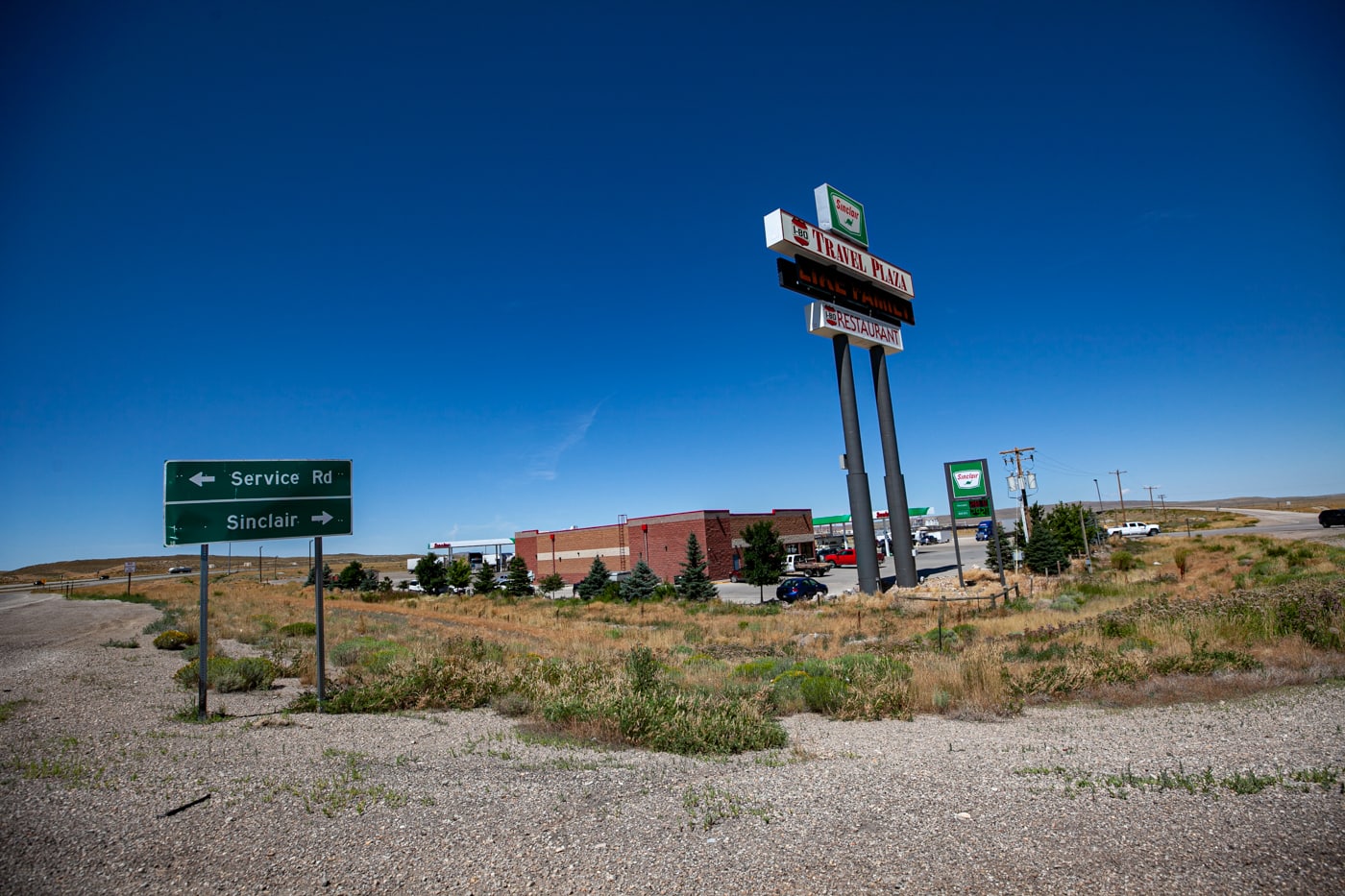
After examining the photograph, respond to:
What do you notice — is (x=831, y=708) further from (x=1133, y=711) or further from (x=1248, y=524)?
(x=1248, y=524)

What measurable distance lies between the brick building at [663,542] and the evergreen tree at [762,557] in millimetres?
8829

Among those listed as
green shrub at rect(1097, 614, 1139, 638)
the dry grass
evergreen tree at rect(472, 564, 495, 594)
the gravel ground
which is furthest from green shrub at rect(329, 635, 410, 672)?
evergreen tree at rect(472, 564, 495, 594)

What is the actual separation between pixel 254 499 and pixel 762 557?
32929 mm

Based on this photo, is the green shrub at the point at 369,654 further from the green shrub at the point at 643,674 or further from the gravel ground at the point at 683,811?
the green shrub at the point at 643,674

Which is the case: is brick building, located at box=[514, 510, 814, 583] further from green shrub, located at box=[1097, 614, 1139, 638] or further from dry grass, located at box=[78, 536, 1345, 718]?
green shrub, located at box=[1097, 614, 1139, 638]

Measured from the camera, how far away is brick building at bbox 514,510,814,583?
51.8 meters

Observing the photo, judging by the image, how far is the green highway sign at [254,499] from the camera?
912 cm

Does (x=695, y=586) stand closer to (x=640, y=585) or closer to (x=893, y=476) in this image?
(x=640, y=585)

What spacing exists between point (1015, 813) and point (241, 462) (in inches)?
408

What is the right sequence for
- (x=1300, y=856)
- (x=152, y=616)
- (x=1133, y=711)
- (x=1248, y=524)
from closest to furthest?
(x=1300, y=856), (x=1133, y=711), (x=152, y=616), (x=1248, y=524)

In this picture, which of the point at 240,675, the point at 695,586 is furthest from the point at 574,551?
the point at 240,675

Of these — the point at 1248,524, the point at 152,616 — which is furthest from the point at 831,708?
the point at 1248,524

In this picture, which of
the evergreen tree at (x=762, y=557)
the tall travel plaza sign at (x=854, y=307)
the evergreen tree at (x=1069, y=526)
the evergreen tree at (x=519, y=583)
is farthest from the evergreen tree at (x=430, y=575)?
the evergreen tree at (x=1069, y=526)

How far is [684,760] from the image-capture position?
6.48m
